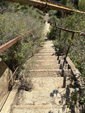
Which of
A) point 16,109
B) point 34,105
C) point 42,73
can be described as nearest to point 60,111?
point 34,105

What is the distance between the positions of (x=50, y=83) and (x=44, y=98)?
22.2 inches

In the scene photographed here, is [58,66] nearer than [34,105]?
No

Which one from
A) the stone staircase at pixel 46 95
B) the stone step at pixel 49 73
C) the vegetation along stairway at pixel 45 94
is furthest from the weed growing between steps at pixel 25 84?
the stone step at pixel 49 73

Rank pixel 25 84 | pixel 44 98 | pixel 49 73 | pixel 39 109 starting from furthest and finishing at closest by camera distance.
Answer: pixel 49 73, pixel 25 84, pixel 44 98, pixel 39 109

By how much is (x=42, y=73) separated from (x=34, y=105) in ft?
3.74

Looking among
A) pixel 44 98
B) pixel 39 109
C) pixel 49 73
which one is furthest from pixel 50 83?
pixel 39 109

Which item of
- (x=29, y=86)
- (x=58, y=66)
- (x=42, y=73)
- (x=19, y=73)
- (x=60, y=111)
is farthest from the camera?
(x=58, y=66)

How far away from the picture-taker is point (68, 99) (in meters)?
1.71

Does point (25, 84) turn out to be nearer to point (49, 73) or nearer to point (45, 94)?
point (45, 94)

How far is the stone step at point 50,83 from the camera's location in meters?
2.23

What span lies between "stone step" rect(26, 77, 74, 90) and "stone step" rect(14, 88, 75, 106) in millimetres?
320

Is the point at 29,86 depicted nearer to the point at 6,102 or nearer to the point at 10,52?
the point at 6,102

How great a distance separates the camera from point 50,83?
229cm

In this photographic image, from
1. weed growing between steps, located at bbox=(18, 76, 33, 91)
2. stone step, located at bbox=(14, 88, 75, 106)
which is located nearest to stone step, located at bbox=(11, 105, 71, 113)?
stone step, located at bbox=(14, 88, 75, 106)
